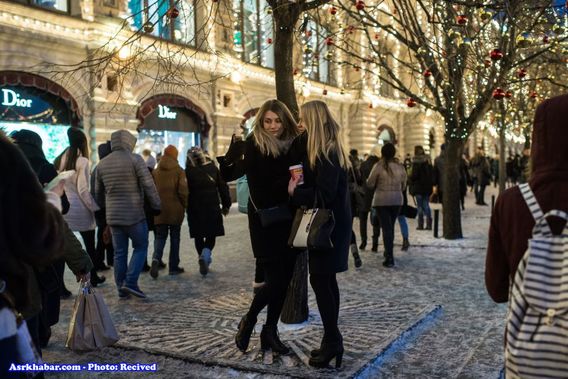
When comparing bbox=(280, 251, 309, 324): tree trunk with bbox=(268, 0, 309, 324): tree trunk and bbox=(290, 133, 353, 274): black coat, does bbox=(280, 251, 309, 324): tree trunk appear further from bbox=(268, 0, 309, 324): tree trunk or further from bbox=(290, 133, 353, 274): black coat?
bbox=(290, 133, 353, 274): black coat

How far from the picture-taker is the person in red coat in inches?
81.6

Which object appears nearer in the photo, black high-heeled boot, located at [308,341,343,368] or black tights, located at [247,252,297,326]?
black high-heeled boot, located at [308,341,343,368]

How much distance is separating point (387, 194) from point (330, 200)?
15.1 ft

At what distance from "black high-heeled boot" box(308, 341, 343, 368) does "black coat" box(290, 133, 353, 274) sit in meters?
0.54

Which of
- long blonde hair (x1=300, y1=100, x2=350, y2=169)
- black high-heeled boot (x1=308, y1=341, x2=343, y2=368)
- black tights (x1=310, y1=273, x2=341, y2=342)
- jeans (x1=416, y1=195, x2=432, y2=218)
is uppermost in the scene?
long blonde hair (x1=300, y1=100, x2=350, y2=169)

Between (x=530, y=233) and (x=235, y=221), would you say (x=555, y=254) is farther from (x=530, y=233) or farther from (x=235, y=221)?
(x=235, y=221)

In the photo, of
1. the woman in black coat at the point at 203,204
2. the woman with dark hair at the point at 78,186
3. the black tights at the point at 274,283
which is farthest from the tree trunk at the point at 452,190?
the black tights at the point at 274,283

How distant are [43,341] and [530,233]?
4022 millimetres

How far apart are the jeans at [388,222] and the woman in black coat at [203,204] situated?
2.34m

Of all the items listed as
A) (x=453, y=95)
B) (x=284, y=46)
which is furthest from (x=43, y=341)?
(x=453, y=95)

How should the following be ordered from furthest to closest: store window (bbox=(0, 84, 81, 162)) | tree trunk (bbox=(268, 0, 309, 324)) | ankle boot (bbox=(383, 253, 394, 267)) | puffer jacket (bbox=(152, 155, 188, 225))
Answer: store window (bbox=(0, 84, 81, 162))
ankle boot (bbox=(383, 253, 394, 267))
puffer jacket (bbox=(152, 155, 188, 225))
tree trunk (bbox=(268, 0, 309, 324))

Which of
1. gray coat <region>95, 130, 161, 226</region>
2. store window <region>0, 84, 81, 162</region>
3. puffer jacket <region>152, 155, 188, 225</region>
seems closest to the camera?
gray coat <region>95, 130, 161, 226</region>

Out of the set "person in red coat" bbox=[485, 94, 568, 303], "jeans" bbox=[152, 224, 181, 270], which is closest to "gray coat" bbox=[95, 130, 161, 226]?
"jeans" bbox=[152, 224, 181, 270]

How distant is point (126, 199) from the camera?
6234 mm
